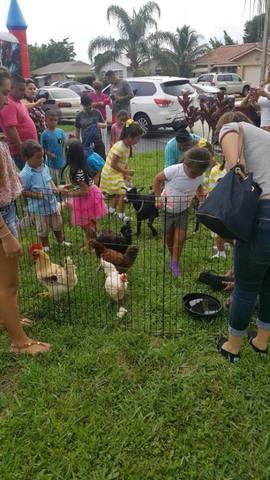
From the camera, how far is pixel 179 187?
143 inches

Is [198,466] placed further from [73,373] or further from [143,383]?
[73,373]

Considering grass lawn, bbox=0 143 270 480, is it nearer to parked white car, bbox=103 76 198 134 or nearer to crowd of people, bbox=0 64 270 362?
crowd of people, bbox=0 64 270 362

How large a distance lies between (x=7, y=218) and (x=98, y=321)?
1.12 meters

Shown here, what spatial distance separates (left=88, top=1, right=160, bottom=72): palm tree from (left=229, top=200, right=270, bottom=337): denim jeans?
3376 centimetres

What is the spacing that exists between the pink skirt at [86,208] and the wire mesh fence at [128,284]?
0.33 m

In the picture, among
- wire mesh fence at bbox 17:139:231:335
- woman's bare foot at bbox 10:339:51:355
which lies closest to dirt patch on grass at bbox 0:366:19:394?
woman's bare foot at bbox 10:339:51:355

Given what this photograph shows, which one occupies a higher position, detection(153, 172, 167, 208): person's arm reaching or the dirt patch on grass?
detection(153, 172, 167, 208): person's arm reaching

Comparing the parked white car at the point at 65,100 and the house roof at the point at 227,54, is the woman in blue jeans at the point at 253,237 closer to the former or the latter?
the parked white car at the point at 65,100

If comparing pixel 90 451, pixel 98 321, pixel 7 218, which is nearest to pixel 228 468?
pixel 90 451

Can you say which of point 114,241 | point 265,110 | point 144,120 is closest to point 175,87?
point 144,120

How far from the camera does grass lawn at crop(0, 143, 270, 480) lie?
2.07 metres

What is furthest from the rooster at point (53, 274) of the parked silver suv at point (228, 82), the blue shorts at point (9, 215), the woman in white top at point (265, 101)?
the parked silver suv at point (228, 82)

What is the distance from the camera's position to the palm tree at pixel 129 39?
3188cm

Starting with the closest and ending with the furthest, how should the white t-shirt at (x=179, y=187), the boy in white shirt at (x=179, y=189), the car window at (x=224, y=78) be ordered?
the boy in white shirt at (x=179, y=189), the white t-shirt at (x=179, y=187), the car window at (x=224, y=78)
